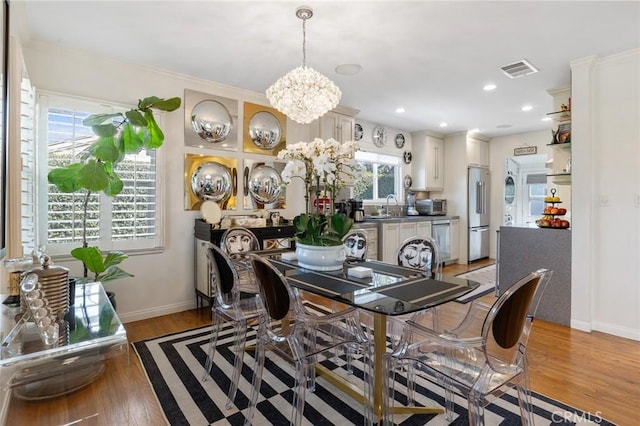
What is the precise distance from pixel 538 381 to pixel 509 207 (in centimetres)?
550

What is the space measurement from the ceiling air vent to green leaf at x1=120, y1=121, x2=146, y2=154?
3.64 m

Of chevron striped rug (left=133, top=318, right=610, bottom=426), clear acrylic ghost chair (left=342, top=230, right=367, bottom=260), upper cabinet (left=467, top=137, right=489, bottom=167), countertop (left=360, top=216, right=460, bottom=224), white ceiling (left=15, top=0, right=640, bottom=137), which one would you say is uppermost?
white ceiling (left=15, top=0, right=640, bottom=137)

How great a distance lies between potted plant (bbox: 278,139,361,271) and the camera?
6.50 feet

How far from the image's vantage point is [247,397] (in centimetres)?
204

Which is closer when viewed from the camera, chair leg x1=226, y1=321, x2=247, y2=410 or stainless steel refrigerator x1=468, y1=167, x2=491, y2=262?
chair leg x1=226, y1=321, x2=247, y2=410

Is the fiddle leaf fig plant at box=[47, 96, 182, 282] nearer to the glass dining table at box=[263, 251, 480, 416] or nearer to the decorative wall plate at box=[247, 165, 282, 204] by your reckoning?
the decorative wall plate at box=[247, 165, 282, 204]

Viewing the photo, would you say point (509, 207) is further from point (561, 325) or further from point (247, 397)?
point (247, 397)

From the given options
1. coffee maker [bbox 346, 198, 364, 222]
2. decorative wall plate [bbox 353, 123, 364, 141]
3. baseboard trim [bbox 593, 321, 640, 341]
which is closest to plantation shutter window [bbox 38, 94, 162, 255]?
coffee maker [bbox 346, 198, 364, 222]

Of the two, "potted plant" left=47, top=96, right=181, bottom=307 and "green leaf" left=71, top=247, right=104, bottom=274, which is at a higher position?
"potted plant" left=47, top=96, right=181, bottom=307

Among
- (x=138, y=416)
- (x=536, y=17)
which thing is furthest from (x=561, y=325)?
(x=138, y=416)

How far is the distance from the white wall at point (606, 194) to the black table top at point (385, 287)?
2062 millimetres

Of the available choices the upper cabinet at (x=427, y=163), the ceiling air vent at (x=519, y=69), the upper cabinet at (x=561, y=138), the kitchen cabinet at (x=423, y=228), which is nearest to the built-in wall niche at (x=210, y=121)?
the ceiling air vent at (x=519, y=69)

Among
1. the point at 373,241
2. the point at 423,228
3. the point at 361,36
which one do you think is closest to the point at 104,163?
the point at 361,36

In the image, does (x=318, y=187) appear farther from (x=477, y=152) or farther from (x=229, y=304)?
(x=477, y=152)
